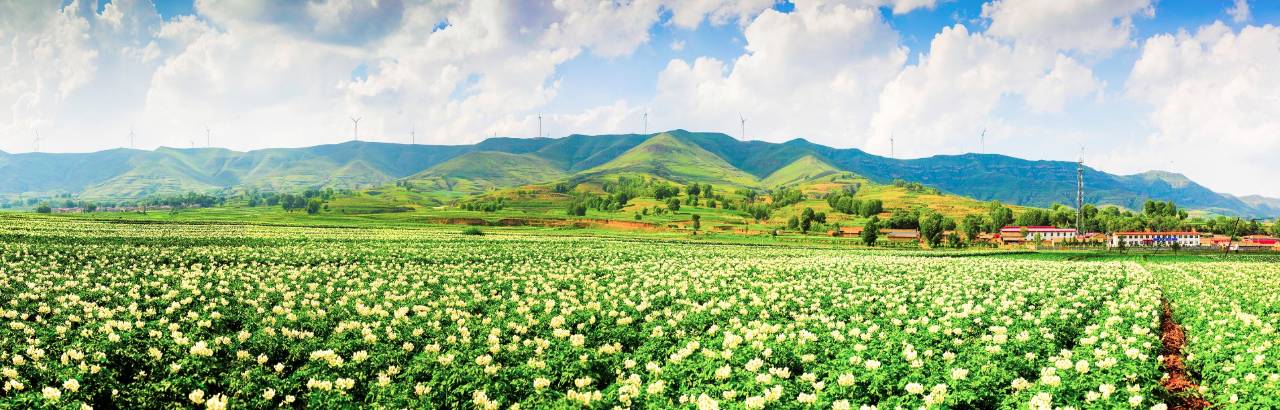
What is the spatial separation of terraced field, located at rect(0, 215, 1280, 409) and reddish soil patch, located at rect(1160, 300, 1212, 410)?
393 millimetres

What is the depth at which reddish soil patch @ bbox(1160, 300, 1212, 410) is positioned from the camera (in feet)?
48.8

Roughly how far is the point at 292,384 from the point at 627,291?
1665cm

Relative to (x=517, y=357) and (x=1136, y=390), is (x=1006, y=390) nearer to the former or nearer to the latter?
(x=1136, y=390)

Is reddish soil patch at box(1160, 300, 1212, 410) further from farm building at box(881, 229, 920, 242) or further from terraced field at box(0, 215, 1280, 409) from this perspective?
farm building at box(881, 229, 920, 242)

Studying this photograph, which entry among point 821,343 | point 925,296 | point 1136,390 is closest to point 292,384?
point 821,343

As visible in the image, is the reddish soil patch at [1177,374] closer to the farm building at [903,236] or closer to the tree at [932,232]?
the tree at [932,232]

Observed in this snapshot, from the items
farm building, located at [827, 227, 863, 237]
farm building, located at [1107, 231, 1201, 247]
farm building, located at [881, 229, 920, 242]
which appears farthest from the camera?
farm building, located at [1107, 231, 1201, 247]

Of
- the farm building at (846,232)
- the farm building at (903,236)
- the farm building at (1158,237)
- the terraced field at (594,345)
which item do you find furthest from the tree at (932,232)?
the terraced field at (594,345)

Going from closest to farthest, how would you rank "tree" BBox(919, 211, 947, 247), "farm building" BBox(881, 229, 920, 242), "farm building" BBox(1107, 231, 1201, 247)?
"tree" BBox(919, 211, 947, 247) < "farm building" BBox(881, 229, 920, 242) < "farm building" BBox(1107, 231, 1201, 247)

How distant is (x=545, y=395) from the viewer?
41.4 feet

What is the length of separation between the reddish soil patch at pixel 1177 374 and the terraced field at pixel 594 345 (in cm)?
39

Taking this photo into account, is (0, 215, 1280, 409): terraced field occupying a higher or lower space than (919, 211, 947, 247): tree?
higher

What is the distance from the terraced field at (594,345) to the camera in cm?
1245

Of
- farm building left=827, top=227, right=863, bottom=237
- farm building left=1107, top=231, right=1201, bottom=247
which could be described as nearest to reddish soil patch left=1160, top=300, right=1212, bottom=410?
farm building left=827, top=227, right=863, bottom=237
